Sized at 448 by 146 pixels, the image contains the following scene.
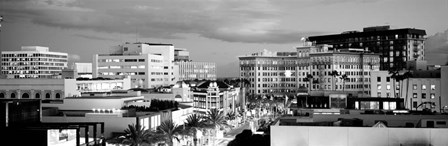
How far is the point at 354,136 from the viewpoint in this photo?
43875mm

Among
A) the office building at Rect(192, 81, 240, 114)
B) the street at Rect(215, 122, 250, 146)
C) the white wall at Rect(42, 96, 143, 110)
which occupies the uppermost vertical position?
the white wall at Rect(42, 96, 143, 110)

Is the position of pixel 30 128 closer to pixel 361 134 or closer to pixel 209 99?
pixel 361 134

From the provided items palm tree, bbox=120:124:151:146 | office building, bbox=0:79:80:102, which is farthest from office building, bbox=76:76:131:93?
palm tree, bbox=120:124:151:146

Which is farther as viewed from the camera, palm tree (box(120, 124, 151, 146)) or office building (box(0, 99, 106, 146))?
palm tree (box(120, 124, 151, 146))

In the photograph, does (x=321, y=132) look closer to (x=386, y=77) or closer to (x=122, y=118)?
(x=122, y=118)

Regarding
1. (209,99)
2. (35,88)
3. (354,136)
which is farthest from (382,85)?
(354,136)

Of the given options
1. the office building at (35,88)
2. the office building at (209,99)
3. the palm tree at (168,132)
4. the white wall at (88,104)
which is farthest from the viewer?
the office building at (209,99)

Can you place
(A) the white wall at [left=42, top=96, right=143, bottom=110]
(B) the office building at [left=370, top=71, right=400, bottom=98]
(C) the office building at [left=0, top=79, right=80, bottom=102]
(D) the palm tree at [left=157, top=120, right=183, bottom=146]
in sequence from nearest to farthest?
(D) the palm tree at [left=157, top=120, right=183, bottom=146] < (A) the white wall at [left=42, top=96, right=143, bottom=110] < (C) the office building at [left=0, top=79, right=80, bottom=102] < (B) the office building at [left=370, top=71, right=400, bottom=98]

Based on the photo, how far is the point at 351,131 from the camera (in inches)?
1726

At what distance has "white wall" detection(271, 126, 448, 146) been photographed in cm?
4234

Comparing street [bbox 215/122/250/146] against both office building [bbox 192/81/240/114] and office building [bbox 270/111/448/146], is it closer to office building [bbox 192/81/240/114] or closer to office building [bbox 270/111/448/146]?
office building [bbox 192/81/240/114]

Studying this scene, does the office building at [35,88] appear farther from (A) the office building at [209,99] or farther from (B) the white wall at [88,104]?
(B) the white wall at [88,104]

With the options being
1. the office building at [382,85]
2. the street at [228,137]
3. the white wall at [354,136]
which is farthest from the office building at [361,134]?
the office building at [382,85]

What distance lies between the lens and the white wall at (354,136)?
4234 cm
